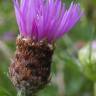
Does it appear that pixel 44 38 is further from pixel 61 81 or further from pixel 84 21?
pixel 84 21

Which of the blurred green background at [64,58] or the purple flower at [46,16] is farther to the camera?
the blurred green background at [64,58]

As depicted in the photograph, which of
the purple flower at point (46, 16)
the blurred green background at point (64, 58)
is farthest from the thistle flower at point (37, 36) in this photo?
the blurred green background at point (64, 58)

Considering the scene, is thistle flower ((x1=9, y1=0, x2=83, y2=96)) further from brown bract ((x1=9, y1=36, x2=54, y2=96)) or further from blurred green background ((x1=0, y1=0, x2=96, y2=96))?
blurred green background ((x1=0, y1=0, x2=96, y2=96))

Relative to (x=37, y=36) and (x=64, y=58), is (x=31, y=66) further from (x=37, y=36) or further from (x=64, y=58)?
(x=64, y=58)

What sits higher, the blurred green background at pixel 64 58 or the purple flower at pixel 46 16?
the blurred green background at pixel 64 58

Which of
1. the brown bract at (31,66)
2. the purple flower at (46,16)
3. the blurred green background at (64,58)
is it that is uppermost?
the blurred green background at (64,58)

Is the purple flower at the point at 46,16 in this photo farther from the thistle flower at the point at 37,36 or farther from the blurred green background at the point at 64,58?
the blurred green background at the point at 64,58
